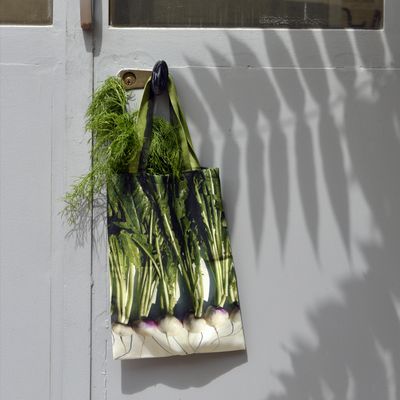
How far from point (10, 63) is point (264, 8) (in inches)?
43.9

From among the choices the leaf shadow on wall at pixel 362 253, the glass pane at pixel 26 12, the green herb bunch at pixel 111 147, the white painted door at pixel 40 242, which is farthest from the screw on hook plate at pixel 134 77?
the leaf shadow on wall at pixel 362 253

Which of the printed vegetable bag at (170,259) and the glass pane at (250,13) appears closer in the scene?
the printed vegetable bag at (170,259)

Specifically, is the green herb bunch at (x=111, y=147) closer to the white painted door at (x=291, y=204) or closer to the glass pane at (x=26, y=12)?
the white painted door at (x=291, y=204)

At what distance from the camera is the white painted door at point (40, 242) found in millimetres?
3084

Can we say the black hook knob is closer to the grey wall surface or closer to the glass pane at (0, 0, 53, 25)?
the grey wall surface

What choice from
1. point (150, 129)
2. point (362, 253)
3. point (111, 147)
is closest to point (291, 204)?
point (362, 253)

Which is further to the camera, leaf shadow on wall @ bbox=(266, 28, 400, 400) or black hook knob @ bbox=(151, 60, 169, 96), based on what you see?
leaf shadow on wall @ bbox=(266, 28, 400, 400)

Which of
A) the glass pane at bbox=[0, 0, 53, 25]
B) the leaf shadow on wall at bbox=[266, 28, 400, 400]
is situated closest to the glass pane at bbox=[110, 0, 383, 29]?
the leaf shadow on wall at bbox=[266, 28, 400, 400]

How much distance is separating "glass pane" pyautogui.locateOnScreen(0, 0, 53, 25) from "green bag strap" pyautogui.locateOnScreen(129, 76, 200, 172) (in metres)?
0.55

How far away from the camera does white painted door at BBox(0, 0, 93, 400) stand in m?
3.08

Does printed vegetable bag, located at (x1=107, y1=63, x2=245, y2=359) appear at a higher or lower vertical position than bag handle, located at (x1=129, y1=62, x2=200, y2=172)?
lower

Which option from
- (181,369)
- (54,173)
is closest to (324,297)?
(181,369)

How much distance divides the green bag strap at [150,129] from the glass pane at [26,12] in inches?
21.7

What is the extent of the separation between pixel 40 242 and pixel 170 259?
559mm
